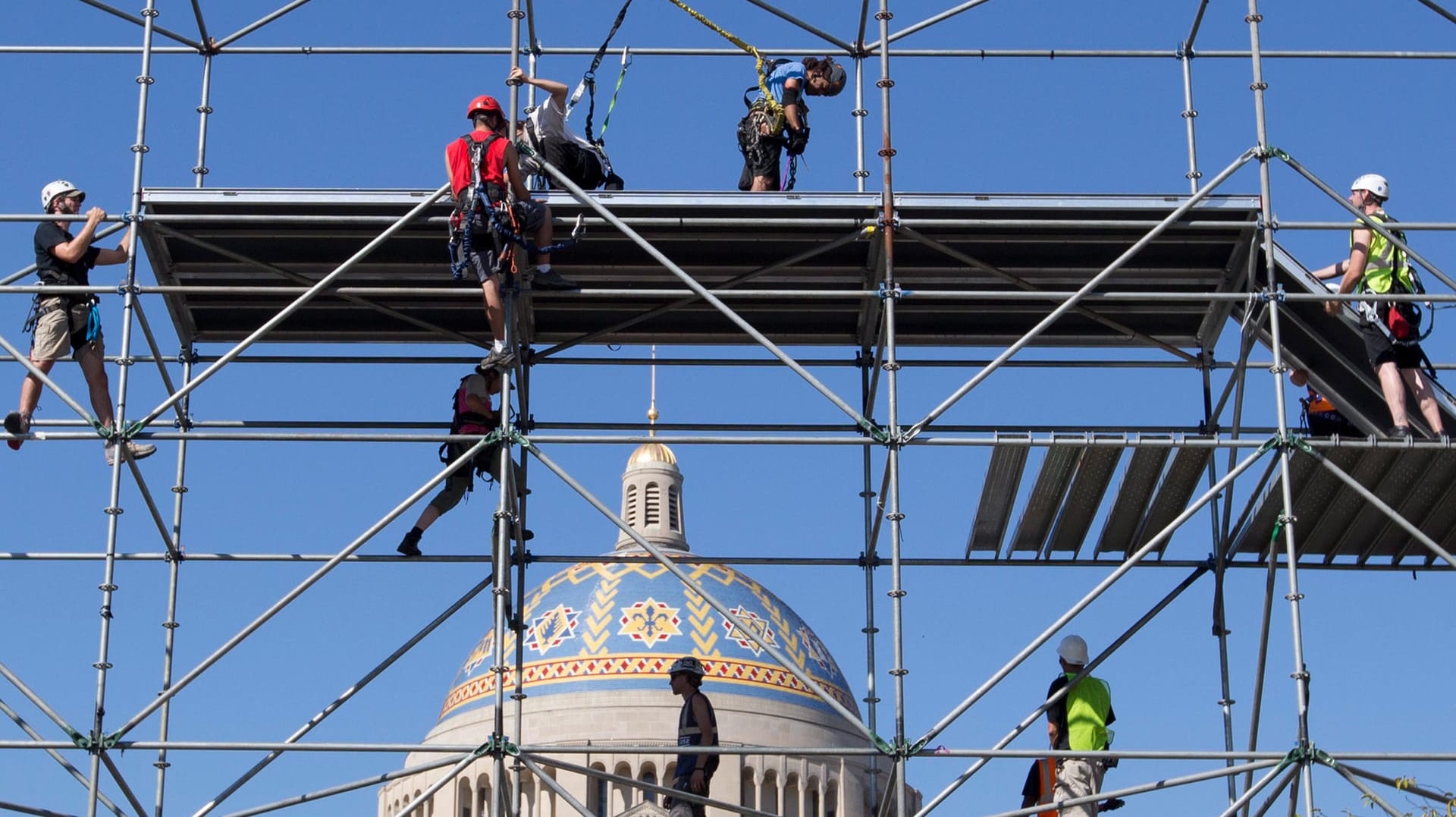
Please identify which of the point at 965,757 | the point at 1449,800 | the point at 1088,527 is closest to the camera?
the point at 1449,800

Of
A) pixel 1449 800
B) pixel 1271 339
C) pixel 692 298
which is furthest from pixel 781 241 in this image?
pixel 1449 800

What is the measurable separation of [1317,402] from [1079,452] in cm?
218

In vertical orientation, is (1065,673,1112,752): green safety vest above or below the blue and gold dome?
below

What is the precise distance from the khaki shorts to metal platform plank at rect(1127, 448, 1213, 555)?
7.17 meters

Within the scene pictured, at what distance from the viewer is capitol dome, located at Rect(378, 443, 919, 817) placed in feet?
230

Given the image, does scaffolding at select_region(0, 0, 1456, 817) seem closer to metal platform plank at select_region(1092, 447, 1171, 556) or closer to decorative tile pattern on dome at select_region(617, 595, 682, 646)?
metal platform plank at select_region(1092, 447, 1171, 556)

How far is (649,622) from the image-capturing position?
7406 cm

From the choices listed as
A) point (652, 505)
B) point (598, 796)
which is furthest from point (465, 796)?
point (652, 505)

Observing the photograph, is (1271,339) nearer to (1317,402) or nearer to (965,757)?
(1317,402)

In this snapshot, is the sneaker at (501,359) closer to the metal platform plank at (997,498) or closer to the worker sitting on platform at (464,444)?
the worker sitting on platform at (464,444)

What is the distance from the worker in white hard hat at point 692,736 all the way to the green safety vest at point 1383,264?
5.07m

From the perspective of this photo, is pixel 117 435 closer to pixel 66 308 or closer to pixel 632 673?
pixel 66 308

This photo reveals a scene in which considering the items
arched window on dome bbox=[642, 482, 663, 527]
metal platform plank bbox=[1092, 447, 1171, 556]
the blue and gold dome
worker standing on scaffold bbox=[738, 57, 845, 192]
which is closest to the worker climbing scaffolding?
worker standing on scaffold bbox=[738, 57, 845, 192]

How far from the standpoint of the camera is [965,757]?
51.6 ft
